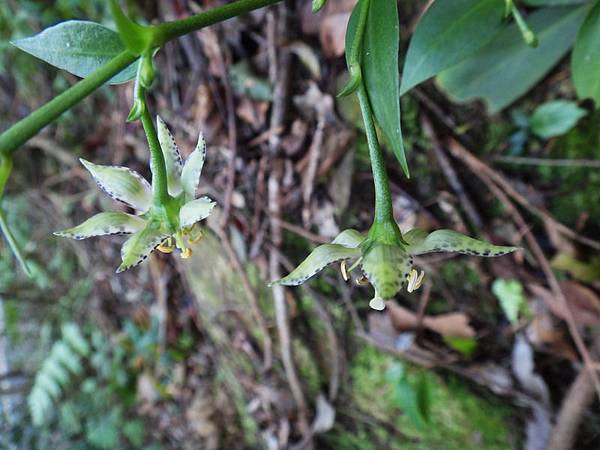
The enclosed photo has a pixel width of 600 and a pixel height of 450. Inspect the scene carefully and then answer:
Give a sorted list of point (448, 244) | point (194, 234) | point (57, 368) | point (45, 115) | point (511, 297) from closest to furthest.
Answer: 1. point (45, 115)
2. point (448, 244)
3. point (194, 234)
4. point (511, 297)
5. point (57, 368)

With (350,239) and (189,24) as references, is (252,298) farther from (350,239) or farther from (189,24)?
(189,24)

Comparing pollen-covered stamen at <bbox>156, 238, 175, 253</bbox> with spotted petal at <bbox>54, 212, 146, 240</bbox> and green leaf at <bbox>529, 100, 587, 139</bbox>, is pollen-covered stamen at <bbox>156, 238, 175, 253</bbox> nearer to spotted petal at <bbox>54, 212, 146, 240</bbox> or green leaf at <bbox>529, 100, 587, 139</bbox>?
spotted petal at <bbox>54, 212, 146, 240</bbox>

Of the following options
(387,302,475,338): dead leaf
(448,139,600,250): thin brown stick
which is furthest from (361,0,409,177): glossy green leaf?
(387,302,475,338): dead leaf

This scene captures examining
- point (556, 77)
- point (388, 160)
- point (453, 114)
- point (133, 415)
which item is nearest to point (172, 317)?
point (133, 415)

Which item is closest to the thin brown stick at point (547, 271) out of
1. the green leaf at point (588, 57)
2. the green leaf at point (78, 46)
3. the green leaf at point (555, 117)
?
the green leaf at point (555, 117)

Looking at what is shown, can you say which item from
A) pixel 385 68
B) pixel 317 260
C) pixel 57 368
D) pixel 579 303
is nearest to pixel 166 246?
pixel 317 260
